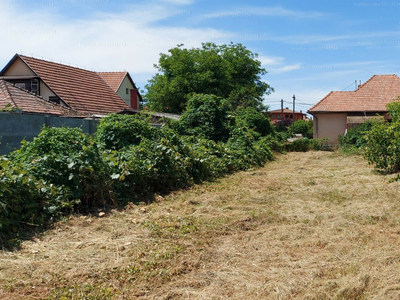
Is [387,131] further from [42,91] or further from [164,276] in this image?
[42,91]

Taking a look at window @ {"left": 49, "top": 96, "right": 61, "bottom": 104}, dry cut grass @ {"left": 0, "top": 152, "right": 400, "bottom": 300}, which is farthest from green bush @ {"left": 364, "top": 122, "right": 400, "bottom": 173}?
window @ {"left": 49, "top": 96, "right": 61, "bottom": 104}

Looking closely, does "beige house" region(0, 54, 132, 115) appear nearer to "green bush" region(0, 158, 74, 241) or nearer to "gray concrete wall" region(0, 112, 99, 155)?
"gray concrete wall" region(0, 112, 99, 155)

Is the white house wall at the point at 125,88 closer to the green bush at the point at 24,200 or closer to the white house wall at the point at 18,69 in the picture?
the white house wall at the point at 18,69

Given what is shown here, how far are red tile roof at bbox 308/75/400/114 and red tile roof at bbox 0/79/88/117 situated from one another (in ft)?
63.9

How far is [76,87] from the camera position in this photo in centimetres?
2517

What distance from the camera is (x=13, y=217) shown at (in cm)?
568

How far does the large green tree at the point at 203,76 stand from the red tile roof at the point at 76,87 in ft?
28.6

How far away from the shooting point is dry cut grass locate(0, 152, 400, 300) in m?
3.91

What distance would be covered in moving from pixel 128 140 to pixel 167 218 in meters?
3.77

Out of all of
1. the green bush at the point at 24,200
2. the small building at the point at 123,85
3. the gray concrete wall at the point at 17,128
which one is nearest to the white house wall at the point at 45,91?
the small building at the point at 123,85

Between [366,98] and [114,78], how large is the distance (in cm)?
2059

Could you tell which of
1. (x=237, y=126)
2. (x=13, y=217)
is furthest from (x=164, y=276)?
(x=237, y=126)

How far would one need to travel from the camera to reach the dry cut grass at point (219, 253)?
154 inches

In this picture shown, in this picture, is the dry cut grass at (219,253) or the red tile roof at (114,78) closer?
the dry cut grass at (219,253)
